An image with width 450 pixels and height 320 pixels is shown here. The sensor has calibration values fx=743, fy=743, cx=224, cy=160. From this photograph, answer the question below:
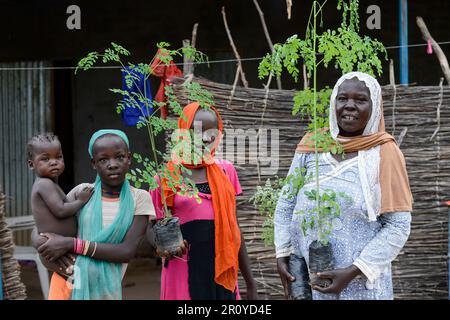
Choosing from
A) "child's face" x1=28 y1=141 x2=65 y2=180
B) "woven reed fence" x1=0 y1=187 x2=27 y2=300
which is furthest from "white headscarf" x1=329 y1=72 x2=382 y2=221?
"woven reed fence" x1=0 y1=187 x2=27 y2=300

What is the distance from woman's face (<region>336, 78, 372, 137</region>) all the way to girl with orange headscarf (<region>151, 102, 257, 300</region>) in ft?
2.48

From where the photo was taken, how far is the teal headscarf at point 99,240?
9.81 feet

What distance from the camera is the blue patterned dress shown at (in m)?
2.64

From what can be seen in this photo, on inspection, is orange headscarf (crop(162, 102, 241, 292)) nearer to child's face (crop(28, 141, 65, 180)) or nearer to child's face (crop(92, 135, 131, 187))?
child's face (crop(92, 135, 131, 187))

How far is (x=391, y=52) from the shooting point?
677cm

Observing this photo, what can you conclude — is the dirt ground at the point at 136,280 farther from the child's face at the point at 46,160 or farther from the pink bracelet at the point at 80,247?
the pink bracelet at the point at 80,247

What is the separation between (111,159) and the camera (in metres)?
3.06

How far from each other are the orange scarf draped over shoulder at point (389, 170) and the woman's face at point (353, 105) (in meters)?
0.05

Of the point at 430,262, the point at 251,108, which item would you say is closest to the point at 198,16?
the point at 251,108

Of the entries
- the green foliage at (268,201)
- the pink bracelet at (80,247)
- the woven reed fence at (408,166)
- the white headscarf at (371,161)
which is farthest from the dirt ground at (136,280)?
the white headscarf at (371,161)

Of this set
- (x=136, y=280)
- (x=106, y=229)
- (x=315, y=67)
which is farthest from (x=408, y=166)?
(x=136, y=280)

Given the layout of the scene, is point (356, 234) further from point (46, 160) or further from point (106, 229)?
point (46, 160)

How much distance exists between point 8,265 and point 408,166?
2715 millimetres

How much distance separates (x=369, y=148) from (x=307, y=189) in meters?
0.28
